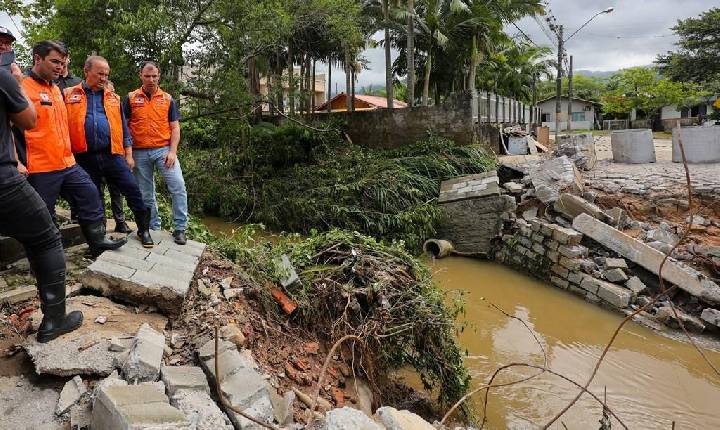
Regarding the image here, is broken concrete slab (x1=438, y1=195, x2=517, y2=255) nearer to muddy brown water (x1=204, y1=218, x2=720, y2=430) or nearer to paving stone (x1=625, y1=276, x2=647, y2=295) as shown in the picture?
muddy brown water (x1=204, y1=218, x2=720, y2=430)

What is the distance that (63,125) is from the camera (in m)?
3.46

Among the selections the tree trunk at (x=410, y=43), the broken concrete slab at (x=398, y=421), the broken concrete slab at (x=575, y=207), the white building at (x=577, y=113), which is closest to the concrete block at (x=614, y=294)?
the broken concrete slab at (x=575, y=207)

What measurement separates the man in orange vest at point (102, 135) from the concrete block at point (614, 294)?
659cm

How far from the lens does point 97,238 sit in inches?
150

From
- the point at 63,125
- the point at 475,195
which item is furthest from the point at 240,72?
the point at 63,125

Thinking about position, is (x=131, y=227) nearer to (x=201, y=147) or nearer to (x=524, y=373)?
(x=524, y=373)

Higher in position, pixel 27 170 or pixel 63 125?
pixel 63 125

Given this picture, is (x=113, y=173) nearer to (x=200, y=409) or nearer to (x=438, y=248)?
(x=200, y=409)

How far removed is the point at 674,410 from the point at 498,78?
31.2 m

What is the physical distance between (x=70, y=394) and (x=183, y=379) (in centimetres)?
52

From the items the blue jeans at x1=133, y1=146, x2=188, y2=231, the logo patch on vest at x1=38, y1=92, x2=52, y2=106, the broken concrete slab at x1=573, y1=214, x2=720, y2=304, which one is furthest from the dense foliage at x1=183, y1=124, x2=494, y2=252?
the logo patch on vest at x1=38, y1=92, x2=52, y2=106

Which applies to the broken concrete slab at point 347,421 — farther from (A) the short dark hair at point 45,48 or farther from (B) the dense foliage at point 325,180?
(B) the dense foliage at point 325,180

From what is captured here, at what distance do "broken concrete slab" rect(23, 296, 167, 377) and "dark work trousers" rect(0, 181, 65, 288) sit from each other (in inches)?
13.2

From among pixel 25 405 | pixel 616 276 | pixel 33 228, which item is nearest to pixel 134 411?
pixel 25 405
